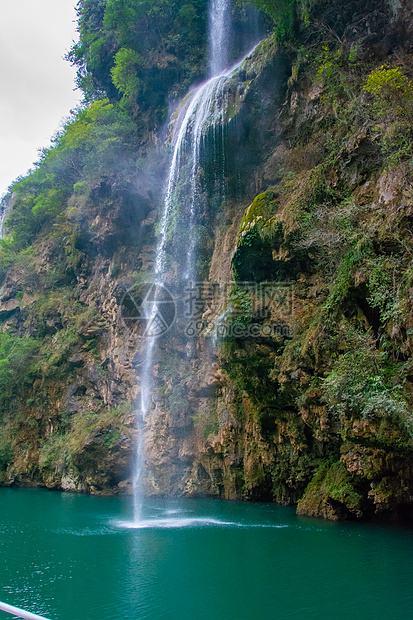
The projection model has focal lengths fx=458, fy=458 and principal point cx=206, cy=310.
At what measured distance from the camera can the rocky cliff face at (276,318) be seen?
9984 mm

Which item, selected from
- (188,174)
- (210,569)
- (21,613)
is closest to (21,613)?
(21,613)

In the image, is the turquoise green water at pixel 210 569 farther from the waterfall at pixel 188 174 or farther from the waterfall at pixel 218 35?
the waterfall at pixel 218 35

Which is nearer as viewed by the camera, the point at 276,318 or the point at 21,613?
the point at 21,613

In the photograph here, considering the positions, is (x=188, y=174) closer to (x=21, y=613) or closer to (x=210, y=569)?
(x=210, y=569)

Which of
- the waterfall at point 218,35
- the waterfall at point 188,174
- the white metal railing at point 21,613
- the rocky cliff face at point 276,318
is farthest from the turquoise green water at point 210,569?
the waterfall at point 218,35

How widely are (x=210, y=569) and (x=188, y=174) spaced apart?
46.3ft

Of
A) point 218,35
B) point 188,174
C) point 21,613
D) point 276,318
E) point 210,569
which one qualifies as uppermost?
point 218,35

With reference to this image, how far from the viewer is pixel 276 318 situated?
43.3 feet

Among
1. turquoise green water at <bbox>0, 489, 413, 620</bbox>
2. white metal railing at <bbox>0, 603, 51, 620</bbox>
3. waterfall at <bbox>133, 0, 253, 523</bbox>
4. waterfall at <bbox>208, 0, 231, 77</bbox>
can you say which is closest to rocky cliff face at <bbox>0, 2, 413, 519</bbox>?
waterfall at <bbox>133, 0, 253, 523</bbox>

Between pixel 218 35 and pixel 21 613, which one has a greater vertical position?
pixel 218 35

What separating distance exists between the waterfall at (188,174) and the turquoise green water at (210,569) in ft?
13.6

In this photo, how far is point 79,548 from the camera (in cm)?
1079

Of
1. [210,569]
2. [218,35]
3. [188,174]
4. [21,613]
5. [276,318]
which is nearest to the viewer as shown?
[21,613]

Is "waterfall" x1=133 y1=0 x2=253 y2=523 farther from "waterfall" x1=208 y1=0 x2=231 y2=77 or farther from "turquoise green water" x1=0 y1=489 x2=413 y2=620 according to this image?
"turquoise green water" x1=0 y1=489 x2=413 y2=620
